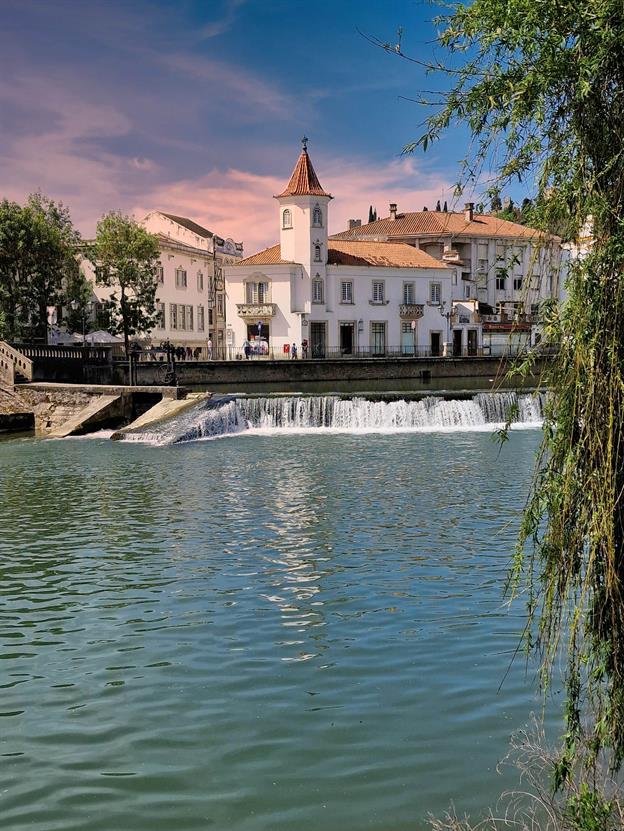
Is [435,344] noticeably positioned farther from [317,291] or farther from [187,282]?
[187,282]

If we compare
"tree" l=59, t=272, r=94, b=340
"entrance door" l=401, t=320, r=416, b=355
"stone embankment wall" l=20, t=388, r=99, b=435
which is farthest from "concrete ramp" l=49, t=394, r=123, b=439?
"entrance door" l=401, t=320, r=416, b=355

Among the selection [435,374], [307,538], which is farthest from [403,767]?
[435,374]

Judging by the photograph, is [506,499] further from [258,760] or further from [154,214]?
[154,214]

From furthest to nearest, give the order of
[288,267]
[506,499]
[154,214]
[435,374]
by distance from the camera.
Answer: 1. [154,214]
2. [288,267]
3. [435,374]
4. [506,499]

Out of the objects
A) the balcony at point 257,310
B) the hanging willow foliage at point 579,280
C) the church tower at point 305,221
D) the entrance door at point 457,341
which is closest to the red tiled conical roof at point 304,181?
the church tower at point 305,221

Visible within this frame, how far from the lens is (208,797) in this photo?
5898 millimetres

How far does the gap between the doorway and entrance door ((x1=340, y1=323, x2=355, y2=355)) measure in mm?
7534

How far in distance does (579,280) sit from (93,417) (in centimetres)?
2831

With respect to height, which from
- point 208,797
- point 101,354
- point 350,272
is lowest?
point 208,797

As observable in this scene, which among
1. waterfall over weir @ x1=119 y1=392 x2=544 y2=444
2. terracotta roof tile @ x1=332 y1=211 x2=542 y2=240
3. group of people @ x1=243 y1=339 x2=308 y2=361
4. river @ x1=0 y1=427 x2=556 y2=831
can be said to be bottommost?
river @ x1=0 y1=427 x2=556 y2=831

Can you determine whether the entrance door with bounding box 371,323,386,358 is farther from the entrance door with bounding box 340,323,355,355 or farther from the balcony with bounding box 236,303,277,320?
the balcony with bounding box 236,303,277,320

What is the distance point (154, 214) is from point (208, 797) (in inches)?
2969

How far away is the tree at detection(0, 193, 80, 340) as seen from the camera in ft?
161

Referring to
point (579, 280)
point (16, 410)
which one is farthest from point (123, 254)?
point (579, 280)
